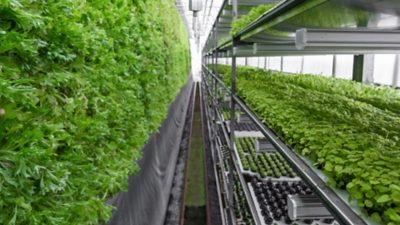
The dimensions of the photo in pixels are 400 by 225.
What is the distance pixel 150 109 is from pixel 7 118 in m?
2.52

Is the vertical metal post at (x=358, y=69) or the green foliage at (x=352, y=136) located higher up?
the vertical metal post at (x=358, y=69)

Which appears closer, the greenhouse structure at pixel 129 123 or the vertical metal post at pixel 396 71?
the greenhouse structure at pixel 129 123

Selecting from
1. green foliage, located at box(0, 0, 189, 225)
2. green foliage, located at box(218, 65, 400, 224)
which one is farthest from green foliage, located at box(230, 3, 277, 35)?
green foliage, located at box(0, 0, 189, 225)

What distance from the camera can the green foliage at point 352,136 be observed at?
0.87m

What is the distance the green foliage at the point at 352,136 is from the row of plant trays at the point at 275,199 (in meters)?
0.78

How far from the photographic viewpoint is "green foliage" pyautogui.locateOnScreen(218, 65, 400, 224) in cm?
87

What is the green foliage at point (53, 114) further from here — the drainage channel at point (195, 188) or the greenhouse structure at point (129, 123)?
the drainage channel at point (195, 188)

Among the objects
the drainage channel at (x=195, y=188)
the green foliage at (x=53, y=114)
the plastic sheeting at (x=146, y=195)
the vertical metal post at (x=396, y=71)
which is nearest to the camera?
the green foliage at (x=53, y=114)

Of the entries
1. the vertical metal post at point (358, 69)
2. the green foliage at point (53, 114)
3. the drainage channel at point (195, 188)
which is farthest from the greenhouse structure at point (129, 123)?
the drainage channel at point (195, 188)

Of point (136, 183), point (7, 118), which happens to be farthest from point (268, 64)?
point (7, 118)

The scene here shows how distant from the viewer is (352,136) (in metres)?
1.36

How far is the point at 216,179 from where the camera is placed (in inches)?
193

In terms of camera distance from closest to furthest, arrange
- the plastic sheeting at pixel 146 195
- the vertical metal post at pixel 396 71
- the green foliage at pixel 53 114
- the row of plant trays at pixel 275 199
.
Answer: the green foliage at pixel 53 114 < the plastic sheeting at pixel 146 195 < the row of plant trays at pixel 275 199 < the vertical metal post at pixel 396 71

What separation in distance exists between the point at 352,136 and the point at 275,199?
145cm
